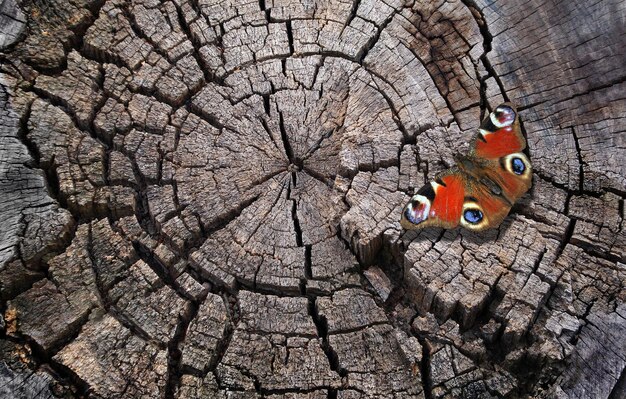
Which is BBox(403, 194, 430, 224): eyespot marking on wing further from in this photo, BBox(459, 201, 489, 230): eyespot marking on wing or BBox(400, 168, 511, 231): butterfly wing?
BBox(459, 201, 489, 230): eyespot marking on wing

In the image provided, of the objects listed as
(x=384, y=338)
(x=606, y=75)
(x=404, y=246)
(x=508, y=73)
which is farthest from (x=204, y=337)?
Result: (x=606, y=75)

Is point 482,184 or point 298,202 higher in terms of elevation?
point 482,184

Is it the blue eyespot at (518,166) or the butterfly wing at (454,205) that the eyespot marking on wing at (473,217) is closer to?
the butterfly wing at (454,205)

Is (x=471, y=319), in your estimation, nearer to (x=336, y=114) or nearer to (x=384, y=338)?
(x=384, y=338)

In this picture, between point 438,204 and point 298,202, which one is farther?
point 298,202

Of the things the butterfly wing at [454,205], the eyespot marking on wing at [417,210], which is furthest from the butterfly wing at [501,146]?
the eyespot marking on wing at [417,210]

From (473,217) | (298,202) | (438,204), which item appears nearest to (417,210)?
(438,204)

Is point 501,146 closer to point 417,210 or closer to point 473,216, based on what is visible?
point 473,216
